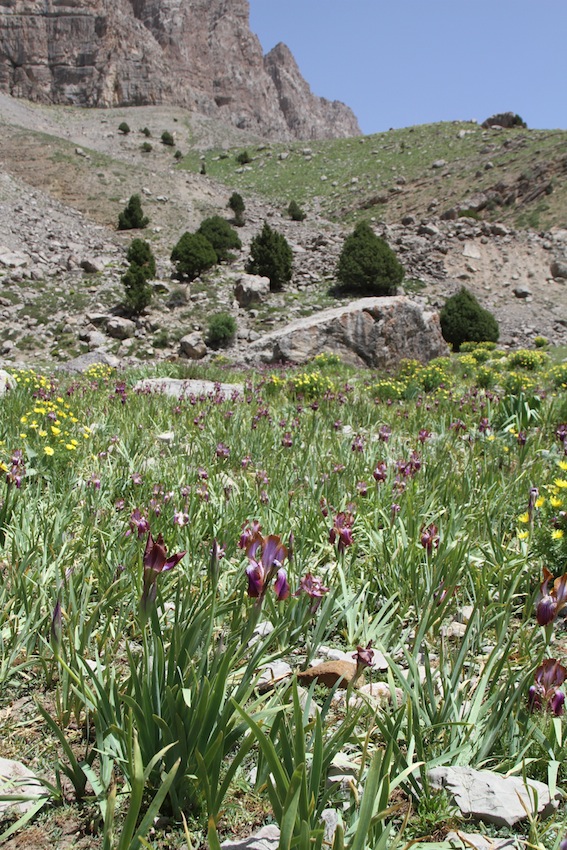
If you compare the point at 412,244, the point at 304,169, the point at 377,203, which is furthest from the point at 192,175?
the point at 412,244

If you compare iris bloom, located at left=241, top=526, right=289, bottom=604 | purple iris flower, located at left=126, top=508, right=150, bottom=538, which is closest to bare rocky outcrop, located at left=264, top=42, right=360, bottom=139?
purple iris flower, located at left=126, top=508, right=150, bottom=538

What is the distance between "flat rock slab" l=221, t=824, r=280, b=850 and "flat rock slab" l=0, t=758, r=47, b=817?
0.46 m

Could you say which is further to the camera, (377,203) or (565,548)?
(377,203)

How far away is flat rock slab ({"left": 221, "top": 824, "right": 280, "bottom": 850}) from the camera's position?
1.20 meters

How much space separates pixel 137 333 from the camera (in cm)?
1870

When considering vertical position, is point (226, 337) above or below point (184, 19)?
below

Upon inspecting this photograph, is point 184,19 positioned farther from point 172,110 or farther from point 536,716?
point 536,716

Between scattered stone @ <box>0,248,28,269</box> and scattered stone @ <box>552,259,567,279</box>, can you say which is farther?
scattered stone @ <box>552,259,567,279</box>

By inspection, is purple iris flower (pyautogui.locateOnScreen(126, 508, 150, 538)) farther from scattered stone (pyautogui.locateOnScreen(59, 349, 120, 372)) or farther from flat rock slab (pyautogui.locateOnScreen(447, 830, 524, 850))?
scattered stone (pyautogui.locateOnScreen(59, 349, 120, 372))

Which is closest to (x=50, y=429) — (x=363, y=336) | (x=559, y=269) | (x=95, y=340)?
(x=363, y=336)

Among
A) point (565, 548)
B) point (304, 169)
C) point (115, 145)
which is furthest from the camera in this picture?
point (115, 145)

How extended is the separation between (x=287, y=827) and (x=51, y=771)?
75cm

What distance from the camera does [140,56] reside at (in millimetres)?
88062

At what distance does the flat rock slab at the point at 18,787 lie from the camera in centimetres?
126
